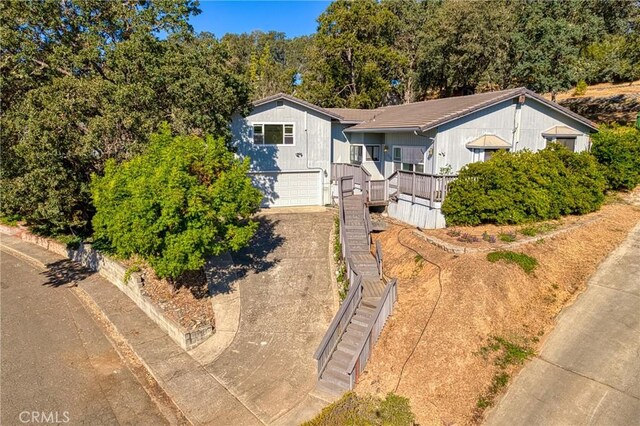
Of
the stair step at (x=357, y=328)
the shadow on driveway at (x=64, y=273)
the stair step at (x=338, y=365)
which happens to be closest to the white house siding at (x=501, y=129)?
the stair step at (x=357, y=328)

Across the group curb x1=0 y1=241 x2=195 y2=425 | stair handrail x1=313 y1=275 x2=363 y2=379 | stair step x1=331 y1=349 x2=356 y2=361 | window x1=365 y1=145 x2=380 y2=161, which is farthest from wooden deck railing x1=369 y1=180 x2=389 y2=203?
curb x1=0 y1=241 x2=195 y2=425

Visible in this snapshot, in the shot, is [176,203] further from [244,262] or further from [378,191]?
[378,191]

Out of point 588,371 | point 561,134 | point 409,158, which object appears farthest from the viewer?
point 409,158

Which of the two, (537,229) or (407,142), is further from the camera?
(407,142)

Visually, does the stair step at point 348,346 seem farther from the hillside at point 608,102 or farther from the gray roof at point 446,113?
the hillside at point 608,102

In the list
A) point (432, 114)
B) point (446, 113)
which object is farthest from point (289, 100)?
point (446, 113)

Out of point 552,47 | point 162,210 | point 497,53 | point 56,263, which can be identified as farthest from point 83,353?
point 497,53

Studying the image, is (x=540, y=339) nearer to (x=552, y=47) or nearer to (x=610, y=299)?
(x=610, y=299)
